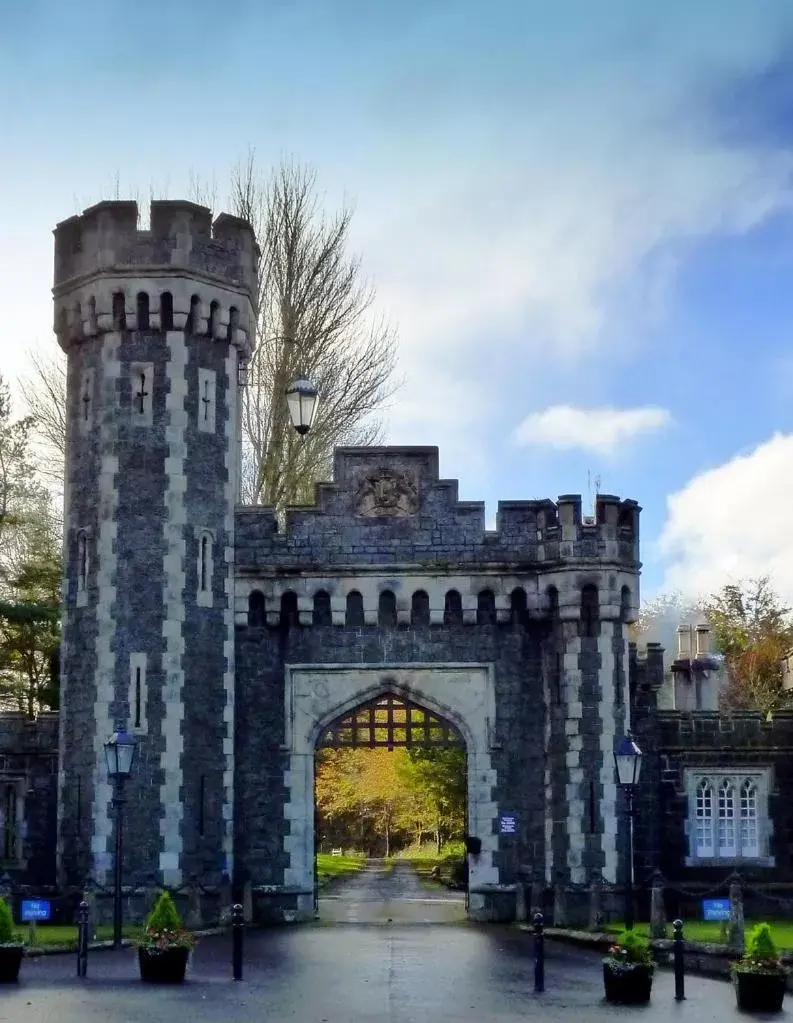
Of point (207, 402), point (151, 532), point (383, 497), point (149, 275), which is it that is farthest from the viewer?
point (383, 497)

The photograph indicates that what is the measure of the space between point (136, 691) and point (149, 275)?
24.7 feet

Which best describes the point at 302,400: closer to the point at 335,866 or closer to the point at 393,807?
the point at 335,866

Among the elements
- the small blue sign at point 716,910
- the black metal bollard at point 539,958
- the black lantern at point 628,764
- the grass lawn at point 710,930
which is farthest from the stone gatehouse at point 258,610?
the black metal bollard at point 539,958

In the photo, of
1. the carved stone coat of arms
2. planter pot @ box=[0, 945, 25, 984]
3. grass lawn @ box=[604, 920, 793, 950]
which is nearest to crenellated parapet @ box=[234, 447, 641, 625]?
the carved stone coat of arms

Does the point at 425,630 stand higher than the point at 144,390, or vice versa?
the point at 144,390

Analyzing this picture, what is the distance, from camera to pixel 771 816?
2961cm

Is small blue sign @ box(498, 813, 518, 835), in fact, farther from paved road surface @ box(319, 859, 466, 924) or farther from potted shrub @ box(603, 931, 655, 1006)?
potted shrub @ box(603, 931, 655, 1006)

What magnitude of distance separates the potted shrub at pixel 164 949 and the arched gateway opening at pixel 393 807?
378 inches

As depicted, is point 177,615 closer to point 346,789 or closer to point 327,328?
point 327,328

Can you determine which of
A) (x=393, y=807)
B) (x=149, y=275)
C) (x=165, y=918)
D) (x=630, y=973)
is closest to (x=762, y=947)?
(x=630, y=973)

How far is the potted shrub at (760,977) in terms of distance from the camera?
1725cm

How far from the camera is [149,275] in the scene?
1115 inches

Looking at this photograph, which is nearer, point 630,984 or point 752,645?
point 630,984

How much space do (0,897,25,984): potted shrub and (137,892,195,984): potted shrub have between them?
4.86 feet
